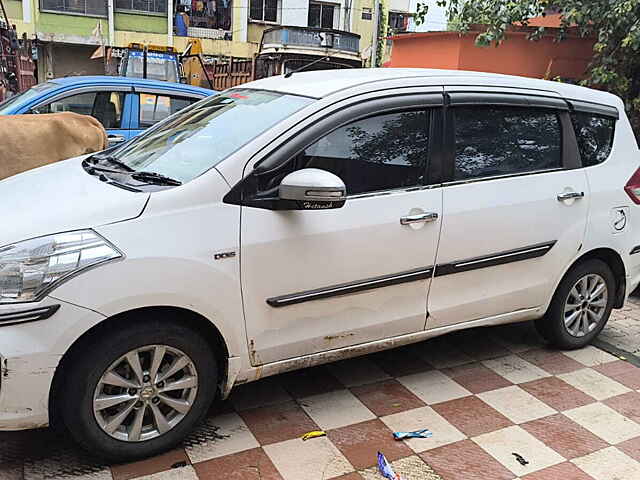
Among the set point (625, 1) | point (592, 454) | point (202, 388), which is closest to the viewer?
point (202, 388)

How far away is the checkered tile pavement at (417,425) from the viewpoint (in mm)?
2957

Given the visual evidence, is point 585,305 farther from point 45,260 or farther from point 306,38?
point 306,38

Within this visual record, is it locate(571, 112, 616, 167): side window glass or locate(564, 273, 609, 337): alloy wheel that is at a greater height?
locate(571, 112, 616, 167): side window glass

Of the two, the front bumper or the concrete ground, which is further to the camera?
the concrete ground

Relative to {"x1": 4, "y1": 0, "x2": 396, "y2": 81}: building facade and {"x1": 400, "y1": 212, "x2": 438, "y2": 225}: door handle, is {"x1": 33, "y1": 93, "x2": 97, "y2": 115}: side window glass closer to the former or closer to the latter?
{"x1": 400, "y1": 212, "x2": 438, "y2": 225}: door handle

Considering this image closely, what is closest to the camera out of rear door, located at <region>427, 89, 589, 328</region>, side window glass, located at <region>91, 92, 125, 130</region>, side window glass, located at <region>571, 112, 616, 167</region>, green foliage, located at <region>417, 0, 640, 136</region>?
rear door, located at <region>427, 89, 589, 328</region>

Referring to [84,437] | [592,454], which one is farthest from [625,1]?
[84,437]

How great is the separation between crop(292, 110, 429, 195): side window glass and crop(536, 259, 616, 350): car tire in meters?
1.46

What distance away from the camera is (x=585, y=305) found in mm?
4355

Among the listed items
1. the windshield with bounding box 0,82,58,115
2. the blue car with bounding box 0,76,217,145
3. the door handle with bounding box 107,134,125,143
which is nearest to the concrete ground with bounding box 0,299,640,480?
the door handle with bounding box 107,134,125,143

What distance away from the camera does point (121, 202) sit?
2.80 metres

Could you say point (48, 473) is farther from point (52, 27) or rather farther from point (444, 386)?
point (52, 27)

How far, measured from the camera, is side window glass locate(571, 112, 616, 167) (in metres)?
4.11

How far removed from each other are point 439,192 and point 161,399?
70.3 inches
